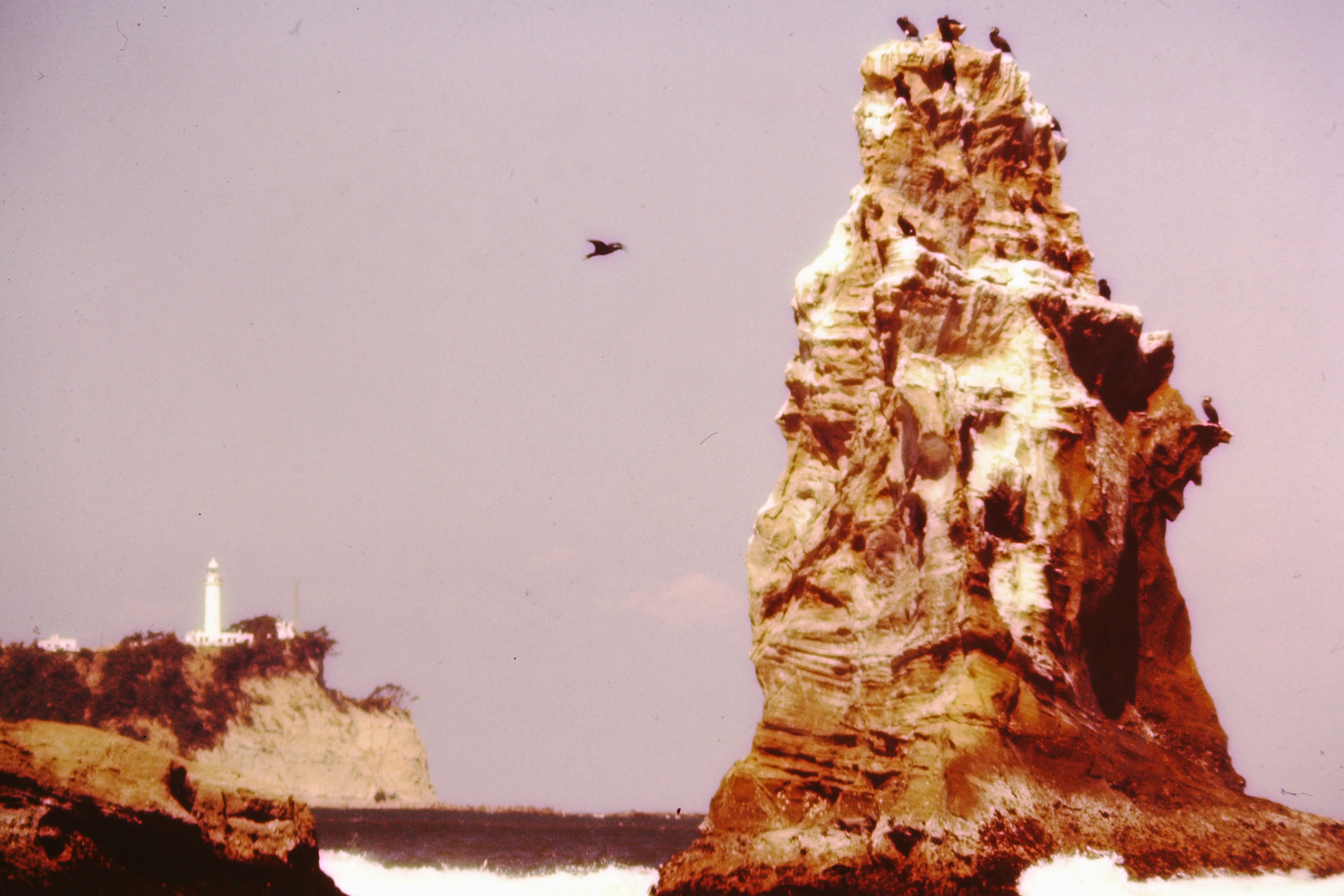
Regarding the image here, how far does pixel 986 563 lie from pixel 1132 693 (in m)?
4.28

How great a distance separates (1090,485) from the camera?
2373cm

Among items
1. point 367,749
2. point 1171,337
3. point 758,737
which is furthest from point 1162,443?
point 367,749

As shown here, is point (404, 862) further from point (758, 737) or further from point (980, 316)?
point (980, 316)

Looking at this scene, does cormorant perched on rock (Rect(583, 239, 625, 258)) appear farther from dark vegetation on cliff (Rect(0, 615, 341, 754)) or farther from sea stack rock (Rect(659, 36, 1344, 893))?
dark vegetation on cliff (Rect(0, 615, 341, 754))

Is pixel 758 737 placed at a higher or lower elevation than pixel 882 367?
lower

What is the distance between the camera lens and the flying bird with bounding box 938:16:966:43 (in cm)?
2816

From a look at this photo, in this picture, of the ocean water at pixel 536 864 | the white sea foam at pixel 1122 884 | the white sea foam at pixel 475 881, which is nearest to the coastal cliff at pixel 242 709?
the ocean water at pixel 536 864

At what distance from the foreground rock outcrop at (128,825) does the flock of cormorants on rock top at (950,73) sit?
1536cm

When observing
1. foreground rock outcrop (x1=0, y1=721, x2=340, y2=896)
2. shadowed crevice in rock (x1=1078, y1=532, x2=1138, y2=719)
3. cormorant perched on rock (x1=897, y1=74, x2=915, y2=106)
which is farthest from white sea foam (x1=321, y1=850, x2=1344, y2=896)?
cormorant perched on rock (x1=897, y1=74, x2=915, y2=106)

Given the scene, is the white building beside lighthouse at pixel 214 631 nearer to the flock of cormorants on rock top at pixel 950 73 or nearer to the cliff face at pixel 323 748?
the cliff face at pixel 323 748

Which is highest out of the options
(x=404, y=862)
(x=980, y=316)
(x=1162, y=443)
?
(x=980, y=316)

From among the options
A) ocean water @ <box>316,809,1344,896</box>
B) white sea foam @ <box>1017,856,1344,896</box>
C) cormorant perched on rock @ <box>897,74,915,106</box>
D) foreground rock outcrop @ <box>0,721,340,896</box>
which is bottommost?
ocean water @ <box>316,809,1344,896</box>

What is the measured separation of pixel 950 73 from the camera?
2747 centimetres

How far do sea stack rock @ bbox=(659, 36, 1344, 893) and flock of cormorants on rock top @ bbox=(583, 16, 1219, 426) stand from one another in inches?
7.2
